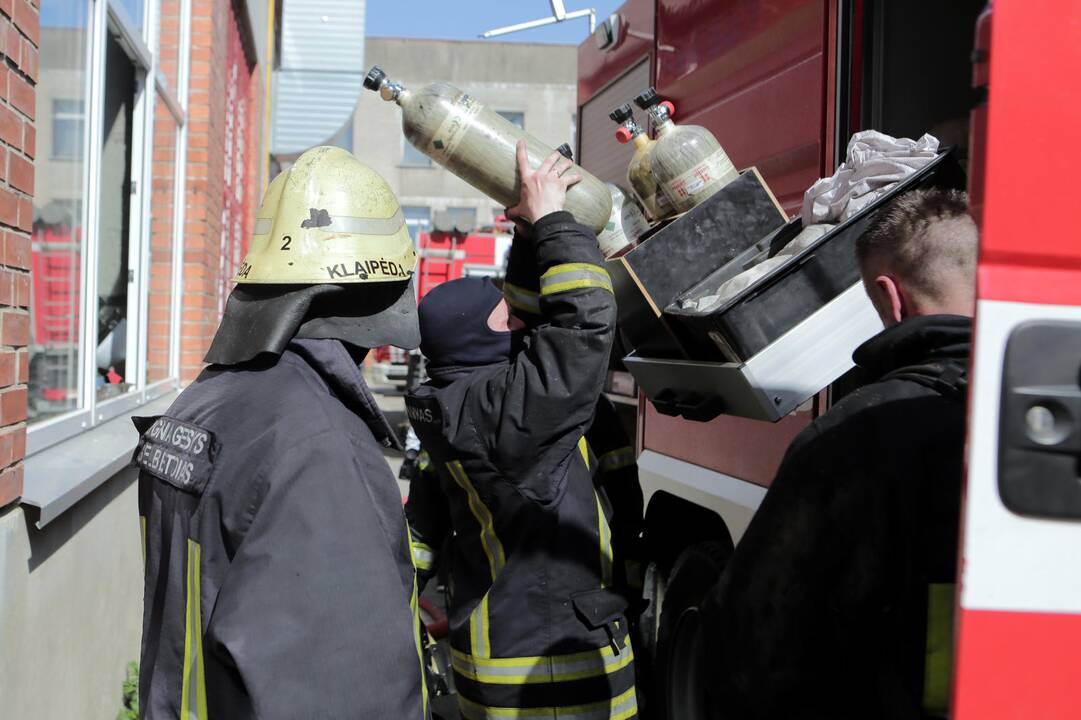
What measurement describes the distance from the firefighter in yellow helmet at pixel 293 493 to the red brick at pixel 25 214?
1.10 metres

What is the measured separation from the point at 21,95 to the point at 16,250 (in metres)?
0.41

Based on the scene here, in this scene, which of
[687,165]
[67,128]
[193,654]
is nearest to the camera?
[193,654]

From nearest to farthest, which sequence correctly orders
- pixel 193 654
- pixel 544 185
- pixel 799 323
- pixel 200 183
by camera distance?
pixel 193 654 → pixel 799 323 → pixel 544 185 → pixel 200 183

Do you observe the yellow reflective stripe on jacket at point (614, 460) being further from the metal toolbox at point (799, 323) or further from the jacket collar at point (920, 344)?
the jacket collar at point (920, 344)

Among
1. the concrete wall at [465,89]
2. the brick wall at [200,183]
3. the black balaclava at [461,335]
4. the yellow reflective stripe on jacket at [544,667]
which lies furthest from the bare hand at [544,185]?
the concrete wall at [465,89]

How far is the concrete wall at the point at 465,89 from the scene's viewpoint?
2806cm

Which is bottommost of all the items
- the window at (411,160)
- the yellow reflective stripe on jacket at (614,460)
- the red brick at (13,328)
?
the yellow reflective stripe on jacket at (614,460)

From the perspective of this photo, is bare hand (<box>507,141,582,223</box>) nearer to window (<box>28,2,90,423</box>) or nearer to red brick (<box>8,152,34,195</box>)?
red brick (<box>8,152,34,195</box>)

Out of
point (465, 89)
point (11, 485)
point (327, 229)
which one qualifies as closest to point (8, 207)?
point (11, 485)

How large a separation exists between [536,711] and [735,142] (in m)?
1.98

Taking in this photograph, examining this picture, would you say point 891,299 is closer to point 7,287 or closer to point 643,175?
point 643,175

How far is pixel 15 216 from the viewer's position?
2457 mm

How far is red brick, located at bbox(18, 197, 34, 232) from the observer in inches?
98.6

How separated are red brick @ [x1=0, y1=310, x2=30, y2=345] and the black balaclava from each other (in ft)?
3.38
